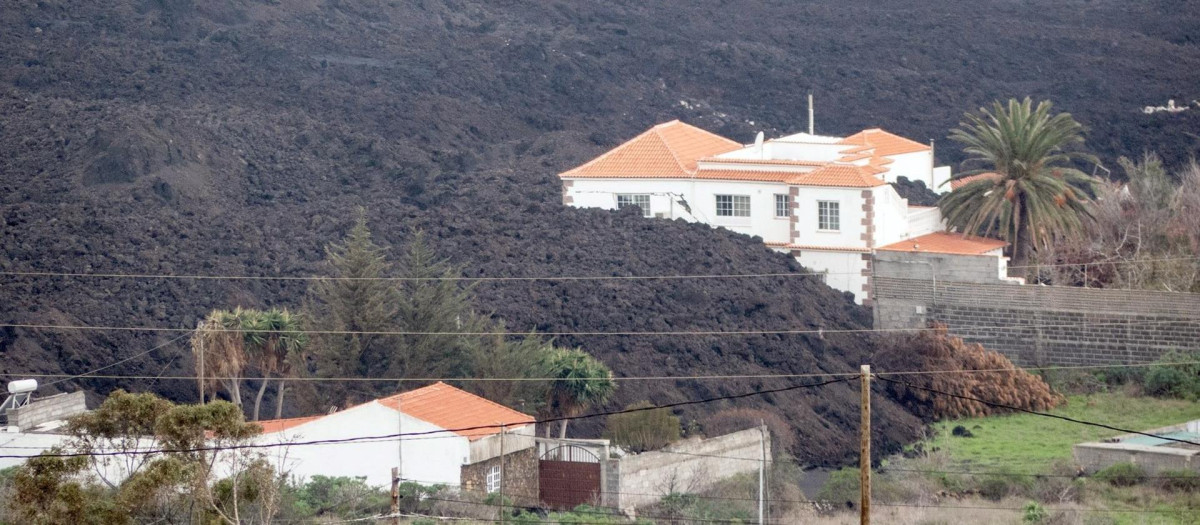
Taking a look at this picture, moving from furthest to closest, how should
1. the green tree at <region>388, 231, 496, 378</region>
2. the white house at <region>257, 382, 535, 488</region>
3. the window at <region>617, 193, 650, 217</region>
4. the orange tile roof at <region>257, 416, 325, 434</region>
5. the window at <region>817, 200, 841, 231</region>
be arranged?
the window at <region>617, 193, 650, 217</region> → the window at <region>817, 200, 841, 231</region> → the green tree at <region>388, 231, 496, 378</region> → the orange tile roof at <region>257, 416, 325, 434</region> → the white house at <region>257, 382, 535, 488</region>

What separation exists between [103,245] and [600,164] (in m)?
13.4

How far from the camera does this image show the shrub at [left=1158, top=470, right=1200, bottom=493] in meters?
28.3

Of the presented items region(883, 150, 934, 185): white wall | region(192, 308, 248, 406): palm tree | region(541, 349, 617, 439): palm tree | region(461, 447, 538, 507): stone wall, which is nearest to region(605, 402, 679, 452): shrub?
region(541, 349, 617, 439): palm tree

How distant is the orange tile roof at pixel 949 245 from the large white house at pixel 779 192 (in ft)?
1.42

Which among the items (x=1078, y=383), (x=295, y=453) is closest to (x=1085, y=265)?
(x=1078, y=383)

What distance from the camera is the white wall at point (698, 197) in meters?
43.4

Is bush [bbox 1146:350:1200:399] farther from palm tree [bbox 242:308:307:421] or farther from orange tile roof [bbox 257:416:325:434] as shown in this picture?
orange tile roof [bbox 257:416:325:434]

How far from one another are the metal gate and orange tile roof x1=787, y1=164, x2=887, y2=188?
1566 centimetres

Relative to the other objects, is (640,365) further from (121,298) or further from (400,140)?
(400,140)

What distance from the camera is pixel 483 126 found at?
60.1m

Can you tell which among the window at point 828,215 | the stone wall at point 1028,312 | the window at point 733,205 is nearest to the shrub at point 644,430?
the stone wall at point 1028,312

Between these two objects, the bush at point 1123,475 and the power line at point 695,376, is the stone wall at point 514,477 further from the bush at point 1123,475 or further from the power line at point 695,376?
the bush at point 1123,475

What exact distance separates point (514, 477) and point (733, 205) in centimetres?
1786

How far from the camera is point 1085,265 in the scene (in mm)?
41312
